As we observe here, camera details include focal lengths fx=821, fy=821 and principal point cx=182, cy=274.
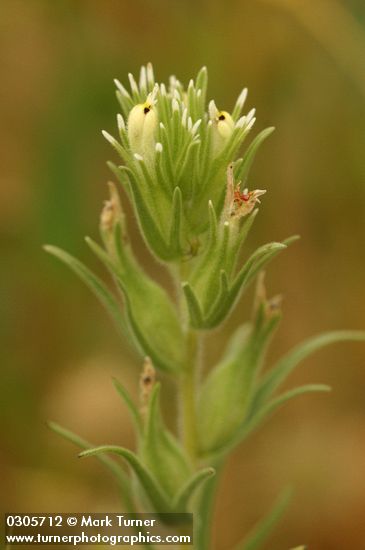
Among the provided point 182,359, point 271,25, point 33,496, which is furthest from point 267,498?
point 271,25

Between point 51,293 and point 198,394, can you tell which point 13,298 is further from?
point 198,394

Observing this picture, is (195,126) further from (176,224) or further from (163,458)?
(163,458)

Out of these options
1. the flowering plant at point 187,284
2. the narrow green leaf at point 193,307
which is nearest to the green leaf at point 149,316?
the flowering plant at point 187,284

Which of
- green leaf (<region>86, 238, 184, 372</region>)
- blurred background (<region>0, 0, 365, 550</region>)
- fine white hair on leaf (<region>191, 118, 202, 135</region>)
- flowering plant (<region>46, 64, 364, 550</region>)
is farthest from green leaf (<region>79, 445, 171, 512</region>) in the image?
blurred background (<region>0, 0, 365, 550</region>)

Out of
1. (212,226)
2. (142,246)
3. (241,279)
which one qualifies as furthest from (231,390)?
(142,246)

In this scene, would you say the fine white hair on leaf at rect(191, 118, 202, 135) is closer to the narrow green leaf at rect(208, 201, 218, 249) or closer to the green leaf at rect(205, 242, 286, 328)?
the narrow green leaf at rect(208, 201, 218, 249)
